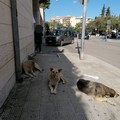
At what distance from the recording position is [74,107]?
201 inches

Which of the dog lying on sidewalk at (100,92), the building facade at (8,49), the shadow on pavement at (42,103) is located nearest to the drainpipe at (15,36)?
the building facade at (8,49)

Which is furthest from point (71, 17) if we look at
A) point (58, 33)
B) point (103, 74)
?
point (103, 74)

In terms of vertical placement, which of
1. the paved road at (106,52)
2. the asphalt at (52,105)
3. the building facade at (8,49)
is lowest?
the paved road at (106,52)

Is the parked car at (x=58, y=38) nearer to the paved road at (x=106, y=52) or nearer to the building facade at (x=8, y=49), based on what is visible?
the paved road at (x=106, y=52)

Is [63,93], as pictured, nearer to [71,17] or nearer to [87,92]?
[87,92]

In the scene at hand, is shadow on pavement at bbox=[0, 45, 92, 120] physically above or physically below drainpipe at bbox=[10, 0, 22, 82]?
below

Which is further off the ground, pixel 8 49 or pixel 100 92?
pixel 8 49

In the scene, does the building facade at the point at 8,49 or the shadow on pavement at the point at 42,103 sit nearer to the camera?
the shadow on pavement at the point at 42,103

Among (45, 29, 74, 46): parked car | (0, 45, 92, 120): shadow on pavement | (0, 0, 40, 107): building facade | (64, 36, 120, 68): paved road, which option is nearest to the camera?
(0, 45, 92, 120): shadow on pavement

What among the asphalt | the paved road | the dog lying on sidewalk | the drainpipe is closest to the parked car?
the paved road

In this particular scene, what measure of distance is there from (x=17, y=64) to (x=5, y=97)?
1.87 metres

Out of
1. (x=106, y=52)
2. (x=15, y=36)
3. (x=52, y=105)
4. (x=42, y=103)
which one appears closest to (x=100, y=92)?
(x=52, y=105)

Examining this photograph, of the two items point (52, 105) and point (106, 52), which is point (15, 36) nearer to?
point (52, 105)

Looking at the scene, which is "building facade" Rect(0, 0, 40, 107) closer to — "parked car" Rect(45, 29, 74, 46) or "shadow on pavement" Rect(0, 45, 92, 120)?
"shadow on pavement" Rect(0, 45, 92, 120)
